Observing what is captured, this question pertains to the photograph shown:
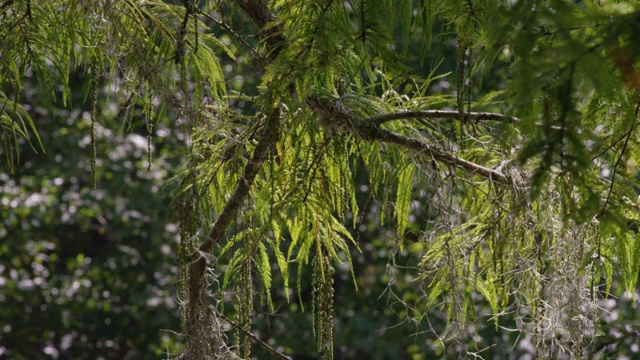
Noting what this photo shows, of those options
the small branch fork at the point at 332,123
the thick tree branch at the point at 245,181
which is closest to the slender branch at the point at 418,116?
the small branch fork at the point at 332,123

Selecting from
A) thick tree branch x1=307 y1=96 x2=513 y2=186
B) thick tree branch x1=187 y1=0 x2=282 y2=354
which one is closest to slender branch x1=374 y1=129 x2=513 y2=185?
thick tree branch x1=307 y1=96 x2=513 y2=186

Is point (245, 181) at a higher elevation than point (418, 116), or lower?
lower

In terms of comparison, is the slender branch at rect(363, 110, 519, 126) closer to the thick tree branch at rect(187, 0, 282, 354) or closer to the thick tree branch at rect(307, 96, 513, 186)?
the thick tree branch at rect(307, 96, 513, 186)

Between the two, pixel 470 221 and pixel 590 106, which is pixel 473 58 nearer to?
pixel 590 106

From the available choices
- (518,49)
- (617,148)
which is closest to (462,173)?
(617,148)

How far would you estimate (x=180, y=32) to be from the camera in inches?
48.3

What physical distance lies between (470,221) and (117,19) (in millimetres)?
633

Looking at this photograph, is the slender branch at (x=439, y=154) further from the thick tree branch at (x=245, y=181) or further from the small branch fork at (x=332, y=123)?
the thick tree branch at (x=245, y=181)

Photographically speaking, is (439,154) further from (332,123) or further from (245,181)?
(245,181)

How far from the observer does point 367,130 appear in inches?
53.1

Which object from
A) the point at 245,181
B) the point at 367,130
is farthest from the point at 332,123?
the point at 245,181

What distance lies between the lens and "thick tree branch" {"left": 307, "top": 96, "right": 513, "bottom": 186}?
1.34m

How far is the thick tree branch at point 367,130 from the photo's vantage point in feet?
4.41

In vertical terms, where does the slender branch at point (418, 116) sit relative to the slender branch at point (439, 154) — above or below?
above
